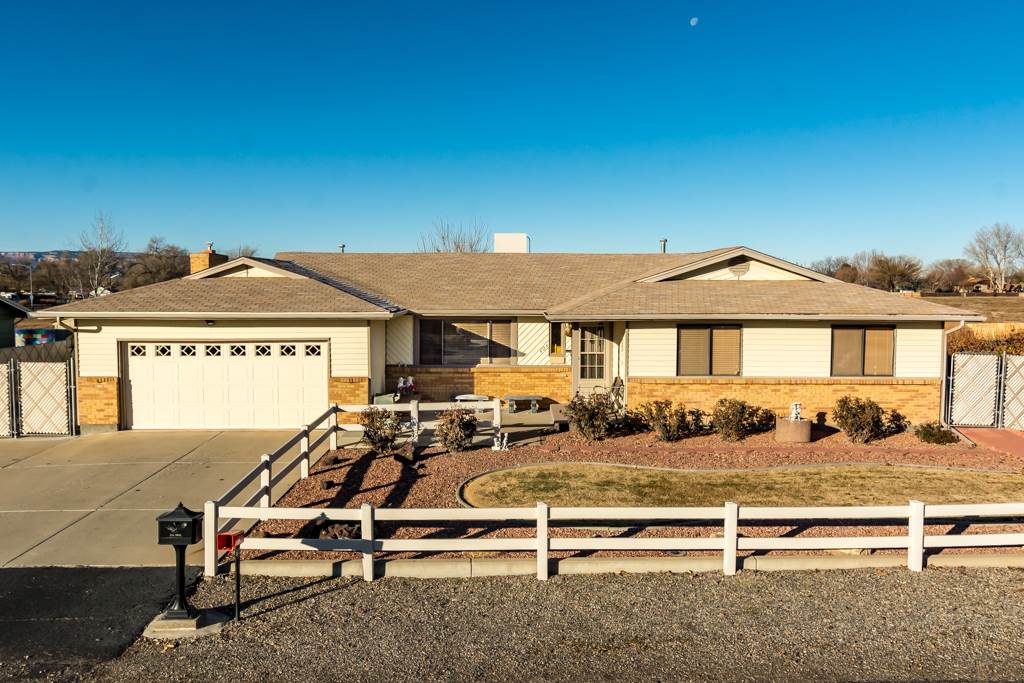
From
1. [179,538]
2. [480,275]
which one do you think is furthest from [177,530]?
[480,275]

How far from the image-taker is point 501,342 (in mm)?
19672

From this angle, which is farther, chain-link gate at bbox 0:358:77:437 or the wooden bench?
the wooden bench

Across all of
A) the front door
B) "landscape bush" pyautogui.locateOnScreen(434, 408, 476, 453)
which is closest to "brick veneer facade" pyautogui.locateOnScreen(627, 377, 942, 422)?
the front door

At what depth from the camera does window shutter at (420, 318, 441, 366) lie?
19.5m

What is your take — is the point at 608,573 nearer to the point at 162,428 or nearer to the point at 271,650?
the point at 271,650

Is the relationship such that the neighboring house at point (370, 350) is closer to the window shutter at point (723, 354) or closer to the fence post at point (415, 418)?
the window shutter at point (723, 354)

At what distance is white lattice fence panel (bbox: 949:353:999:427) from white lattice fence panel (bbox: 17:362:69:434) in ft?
67.3

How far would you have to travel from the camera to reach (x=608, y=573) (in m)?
7.57

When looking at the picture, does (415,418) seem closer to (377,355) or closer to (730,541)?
(377,355)

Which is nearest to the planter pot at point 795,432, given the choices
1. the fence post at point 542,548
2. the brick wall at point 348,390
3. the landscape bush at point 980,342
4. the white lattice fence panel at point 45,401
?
the fence post at point 542,548

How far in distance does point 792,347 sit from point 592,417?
5210mm

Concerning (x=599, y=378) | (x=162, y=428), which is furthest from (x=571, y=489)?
(x=162, y=428)

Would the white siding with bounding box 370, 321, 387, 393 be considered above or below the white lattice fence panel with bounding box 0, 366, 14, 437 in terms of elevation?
above

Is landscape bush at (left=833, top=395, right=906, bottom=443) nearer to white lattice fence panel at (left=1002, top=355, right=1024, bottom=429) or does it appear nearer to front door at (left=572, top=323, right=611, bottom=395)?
white lattice fence panel at (left=1002, top=355, right=1024, bottom=429)
